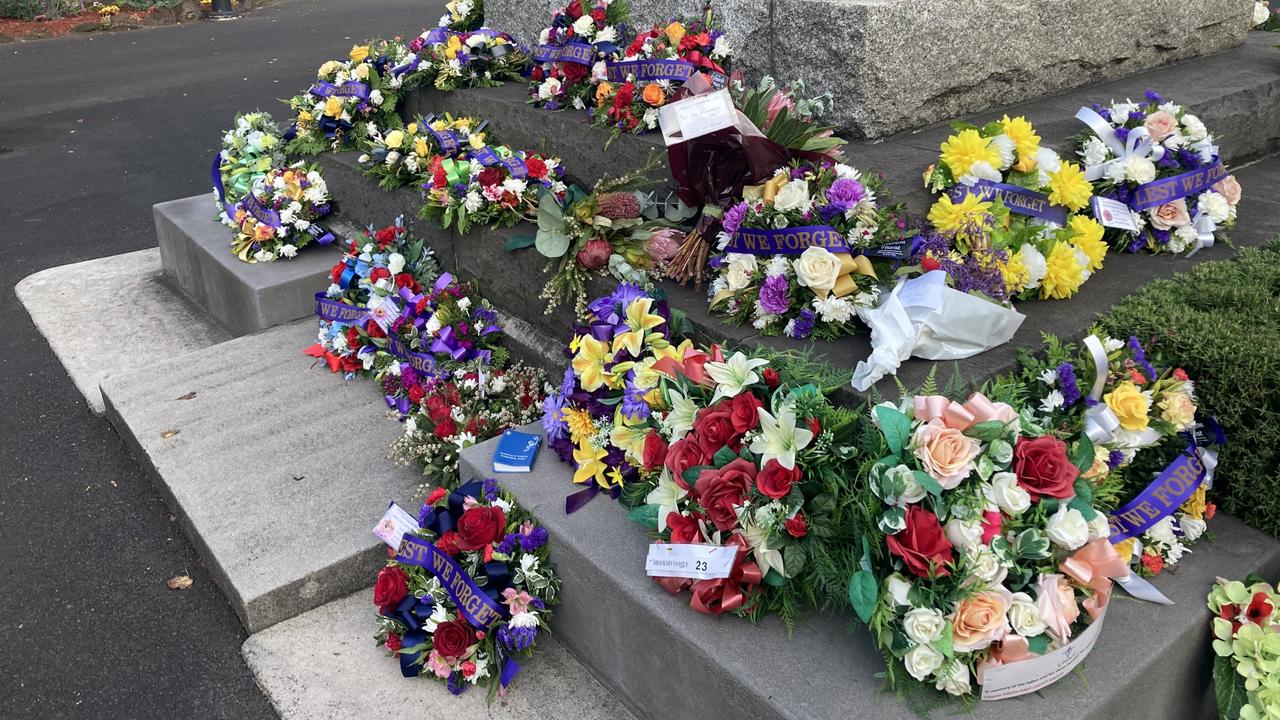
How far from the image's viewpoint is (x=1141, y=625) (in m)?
2.16

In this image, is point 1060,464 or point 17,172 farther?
point 17,172

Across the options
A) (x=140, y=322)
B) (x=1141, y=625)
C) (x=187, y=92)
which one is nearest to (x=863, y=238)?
(x=1141, y=625)

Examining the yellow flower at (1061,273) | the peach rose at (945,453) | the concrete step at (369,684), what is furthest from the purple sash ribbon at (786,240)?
the concrete step at (369,684)

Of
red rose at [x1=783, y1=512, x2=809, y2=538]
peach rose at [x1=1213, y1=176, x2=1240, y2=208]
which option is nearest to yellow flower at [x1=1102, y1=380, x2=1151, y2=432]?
red rose at [x1=783, y1=512, x2=809, y2=538]

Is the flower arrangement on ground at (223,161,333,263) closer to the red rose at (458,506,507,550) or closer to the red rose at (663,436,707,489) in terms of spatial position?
the red rose at (458,506,507,550)

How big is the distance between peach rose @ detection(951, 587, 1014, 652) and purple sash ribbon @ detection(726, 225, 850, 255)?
1.12 meters

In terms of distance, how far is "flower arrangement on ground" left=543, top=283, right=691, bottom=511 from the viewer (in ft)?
8.55

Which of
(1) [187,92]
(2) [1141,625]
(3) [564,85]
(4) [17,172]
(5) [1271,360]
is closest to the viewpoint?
(2) [1141,625]

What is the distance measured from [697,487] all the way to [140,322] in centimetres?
386

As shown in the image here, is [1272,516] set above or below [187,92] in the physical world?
above

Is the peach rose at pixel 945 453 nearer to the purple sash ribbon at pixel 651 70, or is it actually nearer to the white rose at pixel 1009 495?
the white rose at pixel 1009 495

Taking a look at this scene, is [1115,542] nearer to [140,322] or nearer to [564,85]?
[564,85]

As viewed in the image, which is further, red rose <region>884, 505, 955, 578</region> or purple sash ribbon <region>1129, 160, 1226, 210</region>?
purple sash ribbon <region>1129, 160, 1226, 210</region>

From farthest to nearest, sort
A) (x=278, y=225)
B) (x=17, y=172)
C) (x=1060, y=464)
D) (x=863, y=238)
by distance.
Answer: (x=17, y=172), (x=278, y=225), (x=863, y=238), (x=1060, y=464)
